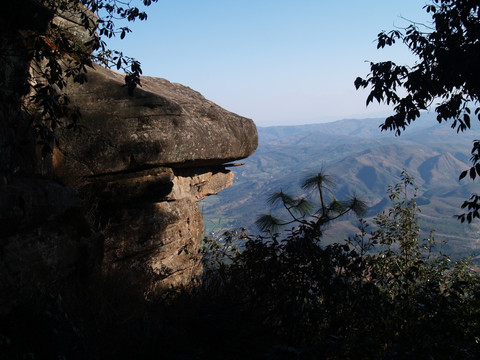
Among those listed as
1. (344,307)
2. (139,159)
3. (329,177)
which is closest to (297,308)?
(344,307)

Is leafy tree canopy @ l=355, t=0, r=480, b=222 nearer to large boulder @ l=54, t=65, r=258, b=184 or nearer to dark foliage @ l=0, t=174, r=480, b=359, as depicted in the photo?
dark foliage @ l=0, t=174, r=480, b=359

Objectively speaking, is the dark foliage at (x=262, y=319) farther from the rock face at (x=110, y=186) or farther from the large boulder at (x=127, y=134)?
the large boulder at (x=127, y=134)

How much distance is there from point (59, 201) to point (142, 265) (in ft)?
12.0

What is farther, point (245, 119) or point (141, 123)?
point (245, 119)

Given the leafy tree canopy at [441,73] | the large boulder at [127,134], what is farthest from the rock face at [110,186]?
the leafy tree canopy at [441,73]

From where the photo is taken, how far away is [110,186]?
973cm

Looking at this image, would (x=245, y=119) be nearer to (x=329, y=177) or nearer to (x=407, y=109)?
(x=329, y=177)

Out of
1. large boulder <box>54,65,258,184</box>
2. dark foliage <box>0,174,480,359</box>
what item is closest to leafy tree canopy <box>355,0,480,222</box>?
dark foliage <box>0,174,480,359</box>

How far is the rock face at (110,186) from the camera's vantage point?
5.91 m

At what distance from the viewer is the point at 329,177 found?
9805mm

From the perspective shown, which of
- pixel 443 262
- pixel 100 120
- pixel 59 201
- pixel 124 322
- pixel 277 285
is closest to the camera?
pixel 124 322

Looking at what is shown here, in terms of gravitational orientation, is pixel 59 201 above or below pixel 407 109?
below

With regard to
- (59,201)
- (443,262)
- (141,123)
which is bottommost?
(443,262)

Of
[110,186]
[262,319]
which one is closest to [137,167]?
[110,186]
